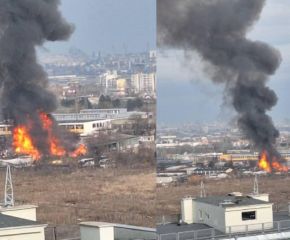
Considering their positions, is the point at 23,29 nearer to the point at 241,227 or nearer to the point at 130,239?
the point at 130,239

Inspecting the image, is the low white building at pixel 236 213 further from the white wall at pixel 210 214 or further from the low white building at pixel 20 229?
the low white building at pixel 20 229

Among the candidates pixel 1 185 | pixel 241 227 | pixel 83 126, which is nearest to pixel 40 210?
pixel 1 185

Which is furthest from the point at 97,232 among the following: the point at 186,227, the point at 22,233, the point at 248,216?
the point at 186,227

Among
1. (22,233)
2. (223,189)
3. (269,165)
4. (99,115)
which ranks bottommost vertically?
(223,189)

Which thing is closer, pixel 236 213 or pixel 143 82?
pixel 236 213

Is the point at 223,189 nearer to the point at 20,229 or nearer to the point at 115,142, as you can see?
the point at 115,142

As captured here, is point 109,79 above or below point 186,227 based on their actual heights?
above

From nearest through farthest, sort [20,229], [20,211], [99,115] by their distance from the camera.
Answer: [20,229] < [20,211] < [99,115]
